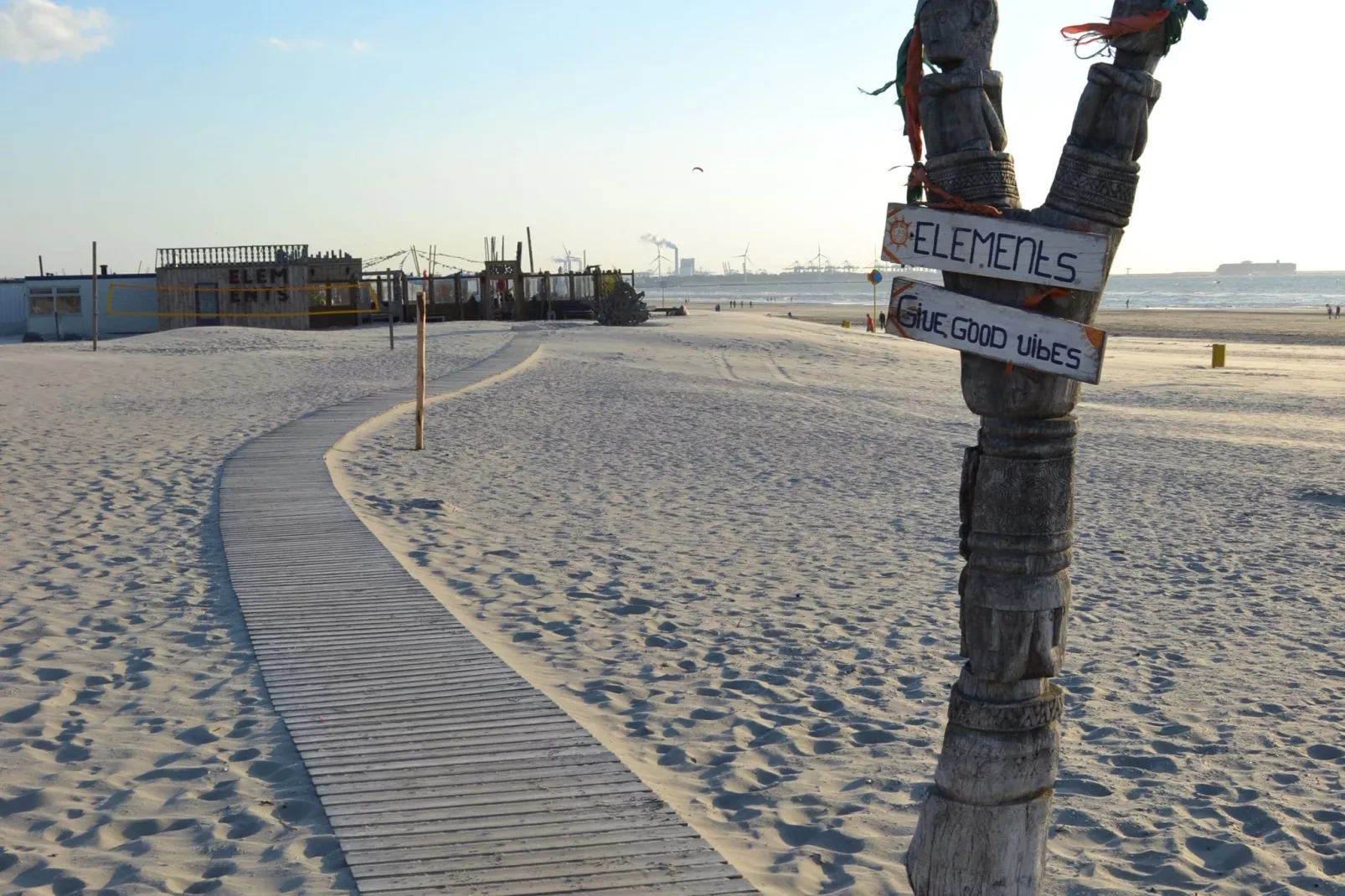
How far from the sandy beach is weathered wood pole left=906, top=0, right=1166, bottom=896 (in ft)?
3.90

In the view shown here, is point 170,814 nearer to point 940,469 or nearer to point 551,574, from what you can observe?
point 551,574

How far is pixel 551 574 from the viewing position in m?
8.39

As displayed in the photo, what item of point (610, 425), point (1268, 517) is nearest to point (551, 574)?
point (1268, 517)

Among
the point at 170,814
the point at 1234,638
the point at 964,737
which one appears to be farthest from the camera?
the point at 1234,638

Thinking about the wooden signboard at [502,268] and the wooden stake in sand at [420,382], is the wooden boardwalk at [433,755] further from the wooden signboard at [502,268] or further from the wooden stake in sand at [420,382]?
the wooden signboard at [502,268]

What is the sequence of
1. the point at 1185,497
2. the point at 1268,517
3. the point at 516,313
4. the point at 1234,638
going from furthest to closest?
the point at 516,313, the point at 1185,497, the point at 1268,517, the point at 1234,638

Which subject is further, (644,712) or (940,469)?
(940,469)

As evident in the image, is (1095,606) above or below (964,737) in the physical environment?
below

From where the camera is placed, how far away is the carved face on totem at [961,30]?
2.87 metres

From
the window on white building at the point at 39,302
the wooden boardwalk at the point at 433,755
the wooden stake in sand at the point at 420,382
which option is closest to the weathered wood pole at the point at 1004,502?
the wooden boardwalk at the point at 433,755

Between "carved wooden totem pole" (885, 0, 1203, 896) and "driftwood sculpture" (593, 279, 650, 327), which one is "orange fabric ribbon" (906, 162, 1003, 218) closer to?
"carved wooden totem pole" (885, 0, 1203, 896)

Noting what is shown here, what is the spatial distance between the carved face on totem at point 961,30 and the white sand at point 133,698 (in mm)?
3040

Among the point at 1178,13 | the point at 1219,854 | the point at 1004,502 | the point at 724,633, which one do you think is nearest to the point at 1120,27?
the point at 1178,13

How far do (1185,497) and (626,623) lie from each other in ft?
23.1
